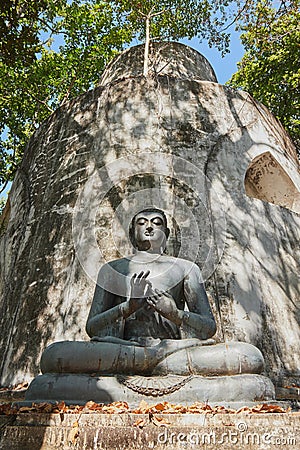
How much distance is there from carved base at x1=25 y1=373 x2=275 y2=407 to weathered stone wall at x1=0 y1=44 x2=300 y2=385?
1994mm

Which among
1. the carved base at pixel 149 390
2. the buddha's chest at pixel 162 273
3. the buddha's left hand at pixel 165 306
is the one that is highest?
the buddha's chest at pixel 162 273

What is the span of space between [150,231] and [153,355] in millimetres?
1545

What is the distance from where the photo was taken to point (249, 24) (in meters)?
8.39

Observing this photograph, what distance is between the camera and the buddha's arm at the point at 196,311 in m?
4.34

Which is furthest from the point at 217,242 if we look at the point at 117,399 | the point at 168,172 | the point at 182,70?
the point at 182,70

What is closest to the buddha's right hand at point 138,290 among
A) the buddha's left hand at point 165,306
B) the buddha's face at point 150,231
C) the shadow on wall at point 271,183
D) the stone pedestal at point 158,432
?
the buddha's left hand at point 165,306

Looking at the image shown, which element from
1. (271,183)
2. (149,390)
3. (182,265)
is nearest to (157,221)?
(182,265)

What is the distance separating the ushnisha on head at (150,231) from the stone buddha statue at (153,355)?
0.38m

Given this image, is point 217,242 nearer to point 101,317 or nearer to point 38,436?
point 101,317

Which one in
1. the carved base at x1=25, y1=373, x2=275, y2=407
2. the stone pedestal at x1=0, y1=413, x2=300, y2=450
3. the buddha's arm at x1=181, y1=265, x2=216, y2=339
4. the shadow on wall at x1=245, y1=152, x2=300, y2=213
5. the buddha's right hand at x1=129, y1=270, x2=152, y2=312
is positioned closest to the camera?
the stone pedestal at x1=0, y1=413, x2=300, y2=450

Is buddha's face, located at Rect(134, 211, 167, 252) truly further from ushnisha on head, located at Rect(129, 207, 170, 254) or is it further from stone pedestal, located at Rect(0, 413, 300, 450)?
stone pedestal, located at Rect(0, 413, 300, 450)

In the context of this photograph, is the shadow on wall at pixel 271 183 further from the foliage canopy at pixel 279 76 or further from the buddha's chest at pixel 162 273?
the foliage canopy at pixel 279 76

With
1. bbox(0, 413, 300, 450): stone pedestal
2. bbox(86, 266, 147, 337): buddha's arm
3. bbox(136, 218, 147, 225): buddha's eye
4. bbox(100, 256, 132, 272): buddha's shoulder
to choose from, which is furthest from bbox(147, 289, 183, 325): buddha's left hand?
bbox(0, 413, 300, 450): stone pedestal

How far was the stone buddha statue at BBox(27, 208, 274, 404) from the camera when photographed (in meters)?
3.57
